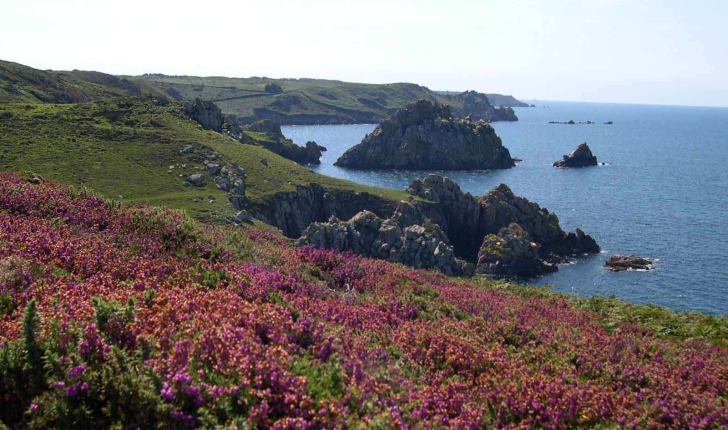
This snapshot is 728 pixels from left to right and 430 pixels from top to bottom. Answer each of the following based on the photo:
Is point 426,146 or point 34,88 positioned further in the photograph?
point 426,146

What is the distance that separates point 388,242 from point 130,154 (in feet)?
129

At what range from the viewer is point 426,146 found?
17375 cm

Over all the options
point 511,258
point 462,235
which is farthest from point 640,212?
point 511,258

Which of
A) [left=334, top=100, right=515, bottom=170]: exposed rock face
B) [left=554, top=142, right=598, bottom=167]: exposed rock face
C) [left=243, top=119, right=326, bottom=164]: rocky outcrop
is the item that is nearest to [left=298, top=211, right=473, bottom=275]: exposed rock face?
[left=243, top=119, right=326, bottom=164]: rocky outcrop

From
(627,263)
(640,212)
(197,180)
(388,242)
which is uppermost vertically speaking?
(197,180)

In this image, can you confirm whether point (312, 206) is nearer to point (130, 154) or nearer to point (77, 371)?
point (130, 154)

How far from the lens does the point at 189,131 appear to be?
85562 millimetres

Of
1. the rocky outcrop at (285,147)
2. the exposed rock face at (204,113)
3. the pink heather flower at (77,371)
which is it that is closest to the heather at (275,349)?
the pink heather flower at (77,371)

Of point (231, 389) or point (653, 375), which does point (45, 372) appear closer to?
point (231, 389)

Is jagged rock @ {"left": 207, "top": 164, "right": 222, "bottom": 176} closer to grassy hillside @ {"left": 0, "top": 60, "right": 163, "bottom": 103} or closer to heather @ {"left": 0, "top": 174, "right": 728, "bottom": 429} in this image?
heather @ {"left": 0, "top": 174, "right": 728, "bottom": 429}

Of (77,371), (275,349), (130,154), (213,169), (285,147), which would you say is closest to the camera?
(77,371)

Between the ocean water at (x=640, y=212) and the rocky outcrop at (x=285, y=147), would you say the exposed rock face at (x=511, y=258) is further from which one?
the rocky outcrop at (x=285, y=147)

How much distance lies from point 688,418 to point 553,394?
2.34 m

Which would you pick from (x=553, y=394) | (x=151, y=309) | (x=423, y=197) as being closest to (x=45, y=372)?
(x=151, y=309)
